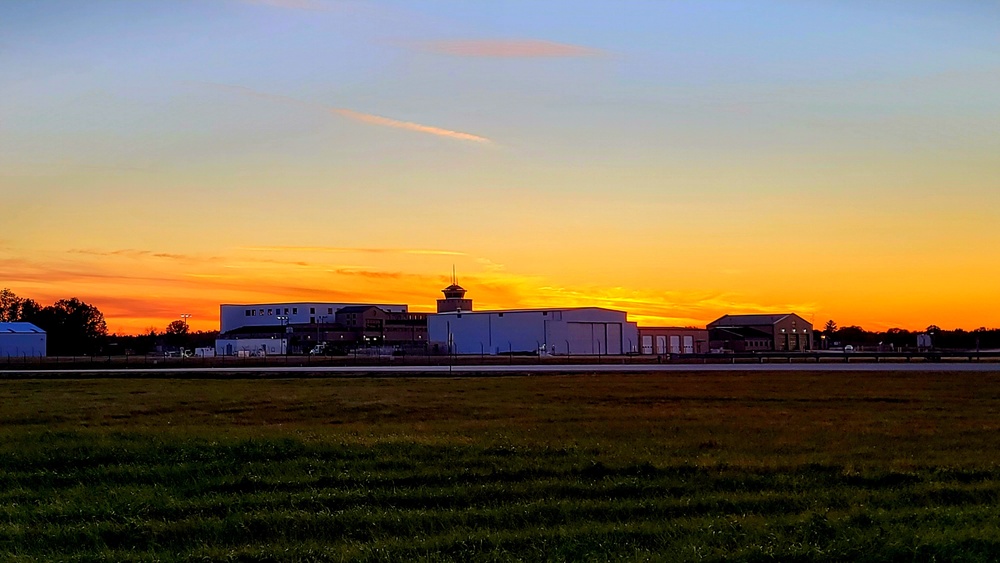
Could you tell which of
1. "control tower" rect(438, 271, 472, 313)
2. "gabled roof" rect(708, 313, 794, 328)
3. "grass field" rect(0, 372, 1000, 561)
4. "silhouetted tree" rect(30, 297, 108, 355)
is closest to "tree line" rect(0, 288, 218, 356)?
"silhouetted tree" rect(30, 297, 108, 355)

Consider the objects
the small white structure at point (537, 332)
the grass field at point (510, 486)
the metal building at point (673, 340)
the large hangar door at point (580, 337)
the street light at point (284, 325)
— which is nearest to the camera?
the grass field at point (510, 486)

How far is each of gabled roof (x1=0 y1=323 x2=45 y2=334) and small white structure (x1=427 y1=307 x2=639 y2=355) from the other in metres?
52.8

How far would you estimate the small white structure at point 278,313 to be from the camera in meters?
144

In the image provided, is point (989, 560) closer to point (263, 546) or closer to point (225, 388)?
point (263, 546)

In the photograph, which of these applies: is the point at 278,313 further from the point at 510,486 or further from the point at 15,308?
the point at 510,486

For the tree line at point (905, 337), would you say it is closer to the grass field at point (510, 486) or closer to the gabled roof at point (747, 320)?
the gabled roof at point (747, 320)

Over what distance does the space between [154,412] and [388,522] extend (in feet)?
61.5

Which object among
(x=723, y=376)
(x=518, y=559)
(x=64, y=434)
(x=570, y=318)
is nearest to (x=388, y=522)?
(x=518, y=559)

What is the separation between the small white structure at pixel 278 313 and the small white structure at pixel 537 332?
28.4 metres

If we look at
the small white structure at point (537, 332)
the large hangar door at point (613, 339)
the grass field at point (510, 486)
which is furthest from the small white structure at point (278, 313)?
the grass field at point (510, 486)

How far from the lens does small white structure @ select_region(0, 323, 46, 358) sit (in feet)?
394

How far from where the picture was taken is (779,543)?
10539 millimetres

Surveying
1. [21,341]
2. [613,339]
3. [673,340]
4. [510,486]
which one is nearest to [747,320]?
[673,340]

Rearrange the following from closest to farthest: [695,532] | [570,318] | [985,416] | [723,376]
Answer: [695,532], [985,416], [723,376], [570,318]
